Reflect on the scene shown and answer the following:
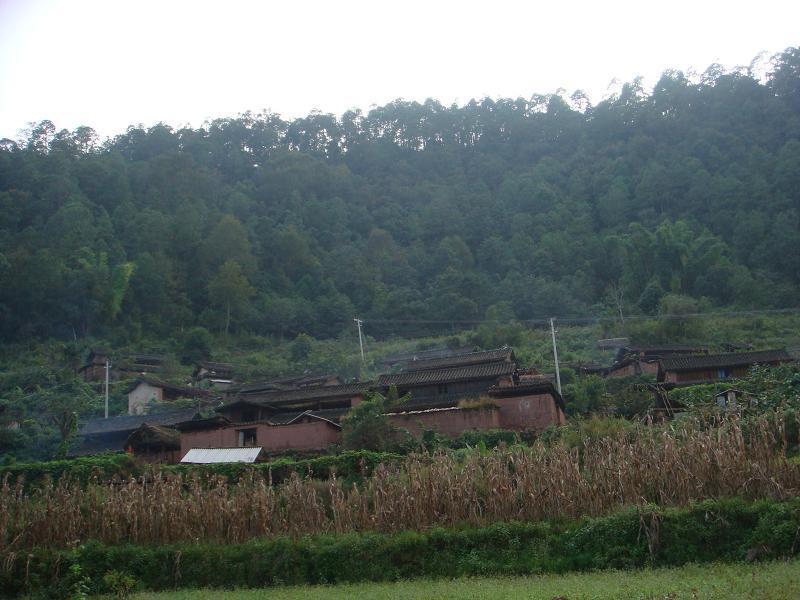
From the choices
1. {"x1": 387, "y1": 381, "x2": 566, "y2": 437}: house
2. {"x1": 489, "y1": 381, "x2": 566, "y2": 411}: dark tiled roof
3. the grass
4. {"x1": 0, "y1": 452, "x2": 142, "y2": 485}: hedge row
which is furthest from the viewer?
{"x1": 489, "y1": 381, "x2": 566, "y2": 411}: dark tiled roof

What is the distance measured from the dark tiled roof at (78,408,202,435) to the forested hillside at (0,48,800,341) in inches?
793

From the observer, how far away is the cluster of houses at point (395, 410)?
96.8 feet

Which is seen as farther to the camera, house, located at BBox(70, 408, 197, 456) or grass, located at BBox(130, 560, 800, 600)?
house, located at BBox(70, 408, 197, 456)

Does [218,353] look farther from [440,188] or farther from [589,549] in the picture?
[589,549]

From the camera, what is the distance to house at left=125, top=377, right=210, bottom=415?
4469cm

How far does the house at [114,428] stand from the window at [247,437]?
5454 mm

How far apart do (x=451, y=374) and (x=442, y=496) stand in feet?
65.5

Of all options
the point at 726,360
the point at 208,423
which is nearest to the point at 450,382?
the point at 208,423

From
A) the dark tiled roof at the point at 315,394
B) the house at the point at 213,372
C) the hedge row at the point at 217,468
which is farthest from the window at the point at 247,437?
the house at the point at 213,372

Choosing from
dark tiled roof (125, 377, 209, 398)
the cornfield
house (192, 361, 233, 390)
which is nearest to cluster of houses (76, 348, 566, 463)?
dark tiled roof (125, 377, 209, 398)

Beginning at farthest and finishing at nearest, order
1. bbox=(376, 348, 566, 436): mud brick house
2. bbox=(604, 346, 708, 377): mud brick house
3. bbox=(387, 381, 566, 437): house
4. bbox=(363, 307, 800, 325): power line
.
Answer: bbox=(363, 307, 800, 325): power line
bbox=(604, 346, 708, 377): mud brick house
bbox=(376, 348, 566, 436): mud brick house
bbox=(387, 381, 566, 437): house

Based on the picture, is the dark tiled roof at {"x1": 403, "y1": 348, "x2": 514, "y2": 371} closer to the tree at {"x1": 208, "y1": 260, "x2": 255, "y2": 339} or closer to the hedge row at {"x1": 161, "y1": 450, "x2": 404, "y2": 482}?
the hedge row at {"x1": 161, "y1": 450, "x2": 404, "y2": 482}

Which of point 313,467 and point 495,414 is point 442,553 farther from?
point 495,414

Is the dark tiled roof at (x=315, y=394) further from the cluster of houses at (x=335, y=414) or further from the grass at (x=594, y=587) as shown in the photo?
the grass at (x=594, y=587)
